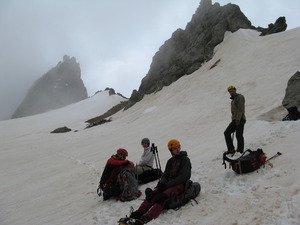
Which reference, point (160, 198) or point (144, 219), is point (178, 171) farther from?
point (144, 219)

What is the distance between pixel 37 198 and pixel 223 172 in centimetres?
647

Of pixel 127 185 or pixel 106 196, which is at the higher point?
pixel 127 185

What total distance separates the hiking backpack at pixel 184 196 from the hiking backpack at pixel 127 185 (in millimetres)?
1597

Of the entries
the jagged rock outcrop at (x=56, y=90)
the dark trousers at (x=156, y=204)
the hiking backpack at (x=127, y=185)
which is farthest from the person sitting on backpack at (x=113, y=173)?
the jagged rock outcrop at (x=56, y=90)

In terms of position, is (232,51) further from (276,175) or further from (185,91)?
(276,175)

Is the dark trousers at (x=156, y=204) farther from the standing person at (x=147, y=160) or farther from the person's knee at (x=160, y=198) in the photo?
the standing person at (x=147, y=160)

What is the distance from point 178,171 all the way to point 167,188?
53 centimetres

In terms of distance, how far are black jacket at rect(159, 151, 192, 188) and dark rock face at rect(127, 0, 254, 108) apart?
93.1 ft

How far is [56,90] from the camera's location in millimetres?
152250

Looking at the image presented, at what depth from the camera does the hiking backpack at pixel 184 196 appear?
5.38 m

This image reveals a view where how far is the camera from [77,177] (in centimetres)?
1123

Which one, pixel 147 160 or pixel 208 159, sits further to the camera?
pixel 208 159

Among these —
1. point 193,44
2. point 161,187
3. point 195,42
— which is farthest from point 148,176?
point 193,44

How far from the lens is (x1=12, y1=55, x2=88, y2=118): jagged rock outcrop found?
144750 mm
